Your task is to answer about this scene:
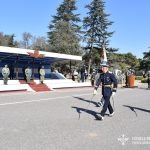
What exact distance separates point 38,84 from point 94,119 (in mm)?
16029

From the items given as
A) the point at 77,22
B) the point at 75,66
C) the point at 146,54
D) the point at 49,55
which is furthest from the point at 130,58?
the point at 49,55

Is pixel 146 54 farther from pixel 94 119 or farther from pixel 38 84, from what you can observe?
pixel 94 119

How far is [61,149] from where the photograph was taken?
278 inches

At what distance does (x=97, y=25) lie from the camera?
67.3m

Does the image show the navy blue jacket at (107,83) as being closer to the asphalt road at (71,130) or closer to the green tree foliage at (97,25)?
the asphalt road at (71,130)

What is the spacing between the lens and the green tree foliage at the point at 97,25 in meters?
66.2

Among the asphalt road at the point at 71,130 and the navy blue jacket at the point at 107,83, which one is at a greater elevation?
the navy blue jacket at the point at 107,83

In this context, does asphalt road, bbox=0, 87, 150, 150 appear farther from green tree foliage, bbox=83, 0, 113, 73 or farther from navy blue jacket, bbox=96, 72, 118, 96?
green tree foliage, bbox=83, 0, 113, 73

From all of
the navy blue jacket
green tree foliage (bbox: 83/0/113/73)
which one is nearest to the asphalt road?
the navy blue jacket

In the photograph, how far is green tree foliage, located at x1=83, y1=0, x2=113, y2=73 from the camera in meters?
66.2

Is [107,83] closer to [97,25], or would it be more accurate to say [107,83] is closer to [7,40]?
[97,25]

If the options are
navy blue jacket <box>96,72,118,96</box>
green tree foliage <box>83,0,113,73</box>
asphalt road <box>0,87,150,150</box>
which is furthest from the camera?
green tree foliage <box>83,0,113,73</box>

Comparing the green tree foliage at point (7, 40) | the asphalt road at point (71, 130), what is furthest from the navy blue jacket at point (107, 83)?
the green tree foliage at point (7, 40)

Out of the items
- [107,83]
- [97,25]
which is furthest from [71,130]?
[97,25]
